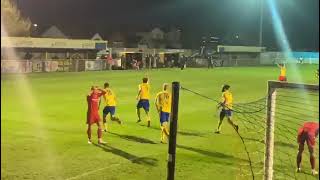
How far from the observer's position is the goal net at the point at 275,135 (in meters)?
7.94

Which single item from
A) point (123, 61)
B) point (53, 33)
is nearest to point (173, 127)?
point (123, 61)

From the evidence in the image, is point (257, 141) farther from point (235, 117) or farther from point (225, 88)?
point (235, 117)

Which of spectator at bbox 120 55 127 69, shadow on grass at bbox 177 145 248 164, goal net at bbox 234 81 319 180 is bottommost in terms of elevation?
shadow on grass at bbox 177 145 248 164

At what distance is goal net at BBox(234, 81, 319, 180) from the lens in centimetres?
794

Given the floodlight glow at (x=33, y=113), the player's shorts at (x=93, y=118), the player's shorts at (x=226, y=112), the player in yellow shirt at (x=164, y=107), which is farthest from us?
the player's shorts at (x=226, y=112)

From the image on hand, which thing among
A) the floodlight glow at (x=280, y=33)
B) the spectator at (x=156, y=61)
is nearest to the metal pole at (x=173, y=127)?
the spectator at (x=156, y=61)

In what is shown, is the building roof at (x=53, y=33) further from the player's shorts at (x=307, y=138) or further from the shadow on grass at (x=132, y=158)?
the player's shorts at (x=307, y=138)

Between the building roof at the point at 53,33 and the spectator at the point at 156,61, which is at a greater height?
the building roof at the point at 53,33

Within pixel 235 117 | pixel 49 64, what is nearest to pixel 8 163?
pixel 235 117

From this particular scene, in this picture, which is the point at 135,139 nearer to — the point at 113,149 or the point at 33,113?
the point at 113,149

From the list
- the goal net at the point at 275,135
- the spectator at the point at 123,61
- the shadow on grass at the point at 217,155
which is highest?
the spectator at the point at 123,61

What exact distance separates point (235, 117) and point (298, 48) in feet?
285

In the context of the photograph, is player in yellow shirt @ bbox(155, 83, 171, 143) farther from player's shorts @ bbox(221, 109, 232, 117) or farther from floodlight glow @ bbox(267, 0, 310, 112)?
floodlight glow @ bbox(267, 0, 310, 112)

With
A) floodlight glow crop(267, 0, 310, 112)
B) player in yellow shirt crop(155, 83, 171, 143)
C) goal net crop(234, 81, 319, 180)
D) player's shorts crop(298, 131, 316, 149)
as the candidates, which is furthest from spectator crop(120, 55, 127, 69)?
player's shorts crop(298, 131, 316, 149)
